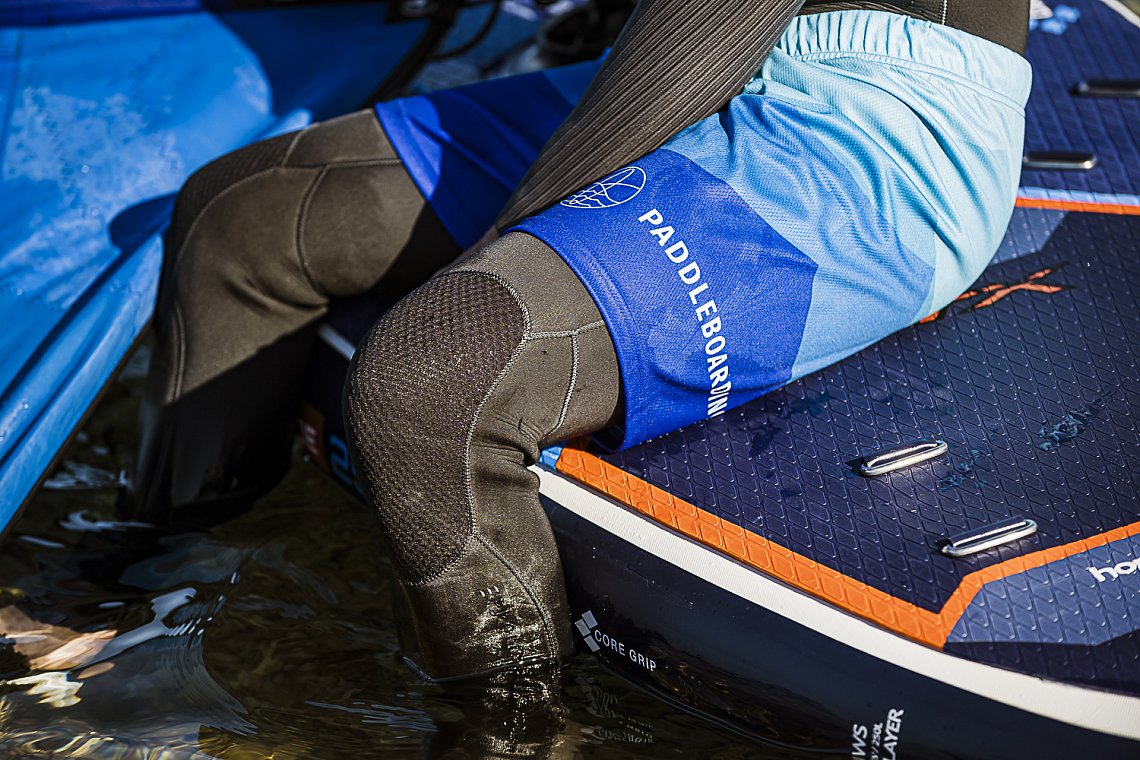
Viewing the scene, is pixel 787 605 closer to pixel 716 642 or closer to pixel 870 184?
pixel 716 642

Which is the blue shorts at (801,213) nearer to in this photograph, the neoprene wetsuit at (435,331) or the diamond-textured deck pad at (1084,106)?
the neoprene wetsuit at (435,331)

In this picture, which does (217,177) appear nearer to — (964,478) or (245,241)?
(245,241)

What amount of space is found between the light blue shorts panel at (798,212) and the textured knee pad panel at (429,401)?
103mm

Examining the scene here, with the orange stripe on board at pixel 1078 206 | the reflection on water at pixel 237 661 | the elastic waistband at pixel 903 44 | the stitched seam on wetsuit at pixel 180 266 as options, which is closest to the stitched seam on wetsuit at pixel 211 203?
the stitched seam on wetsuit at pixel 180 266

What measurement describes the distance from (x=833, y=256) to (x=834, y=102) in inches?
6.5

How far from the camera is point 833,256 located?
1.15 m

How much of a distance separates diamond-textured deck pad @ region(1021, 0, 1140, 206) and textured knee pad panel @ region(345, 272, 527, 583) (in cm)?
87

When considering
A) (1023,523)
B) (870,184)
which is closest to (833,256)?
(870,184)

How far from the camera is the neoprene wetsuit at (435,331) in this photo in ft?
3.56

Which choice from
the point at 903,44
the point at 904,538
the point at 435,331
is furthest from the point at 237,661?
the point at 903,44

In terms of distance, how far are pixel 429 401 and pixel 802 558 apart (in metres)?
0.40

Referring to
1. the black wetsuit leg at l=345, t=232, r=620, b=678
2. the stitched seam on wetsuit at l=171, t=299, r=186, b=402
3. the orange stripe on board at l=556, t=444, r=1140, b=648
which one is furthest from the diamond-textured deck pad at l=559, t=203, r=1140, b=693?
the stitched seam on wetsuit at l=171, t=299, r=186, b=402

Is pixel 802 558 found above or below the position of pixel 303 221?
below

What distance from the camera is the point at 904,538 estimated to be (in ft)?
3.70
